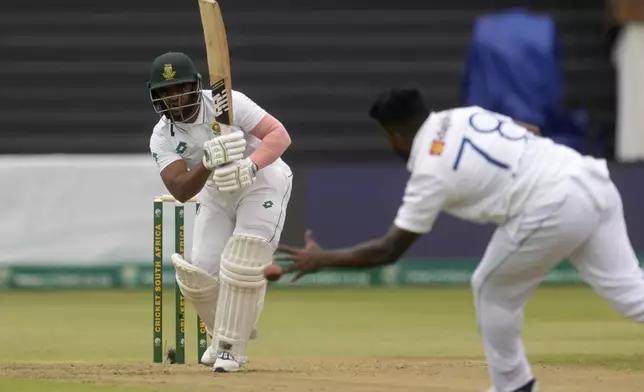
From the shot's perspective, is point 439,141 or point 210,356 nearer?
point 439,141

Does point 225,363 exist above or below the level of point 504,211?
Result: below

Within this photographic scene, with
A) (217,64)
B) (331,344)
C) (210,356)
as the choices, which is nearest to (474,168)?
(217,64)

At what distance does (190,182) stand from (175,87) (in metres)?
0.47

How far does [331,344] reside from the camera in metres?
9.00

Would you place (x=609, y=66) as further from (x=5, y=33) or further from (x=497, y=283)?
(x=497, y=283)

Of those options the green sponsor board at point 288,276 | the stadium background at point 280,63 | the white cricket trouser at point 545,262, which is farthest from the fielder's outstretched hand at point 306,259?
the stadium background at point 280,63

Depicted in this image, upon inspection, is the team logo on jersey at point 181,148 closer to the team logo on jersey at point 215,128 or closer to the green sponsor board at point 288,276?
the team logo on jersey at point 215,128

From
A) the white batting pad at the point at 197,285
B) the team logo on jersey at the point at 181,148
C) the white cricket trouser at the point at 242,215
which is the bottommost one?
the white batting pad at the point at 197,285

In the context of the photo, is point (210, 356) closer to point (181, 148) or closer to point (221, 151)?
point (181, 148)

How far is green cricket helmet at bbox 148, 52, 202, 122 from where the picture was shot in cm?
650

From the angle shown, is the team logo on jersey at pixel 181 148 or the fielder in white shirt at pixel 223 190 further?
the team logo on jersey at pixel 181 148

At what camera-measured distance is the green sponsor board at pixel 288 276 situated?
42.6 ft

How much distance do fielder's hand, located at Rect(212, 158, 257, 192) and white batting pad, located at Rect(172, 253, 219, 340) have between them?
494 mm

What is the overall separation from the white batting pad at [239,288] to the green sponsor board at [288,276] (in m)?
5.85
